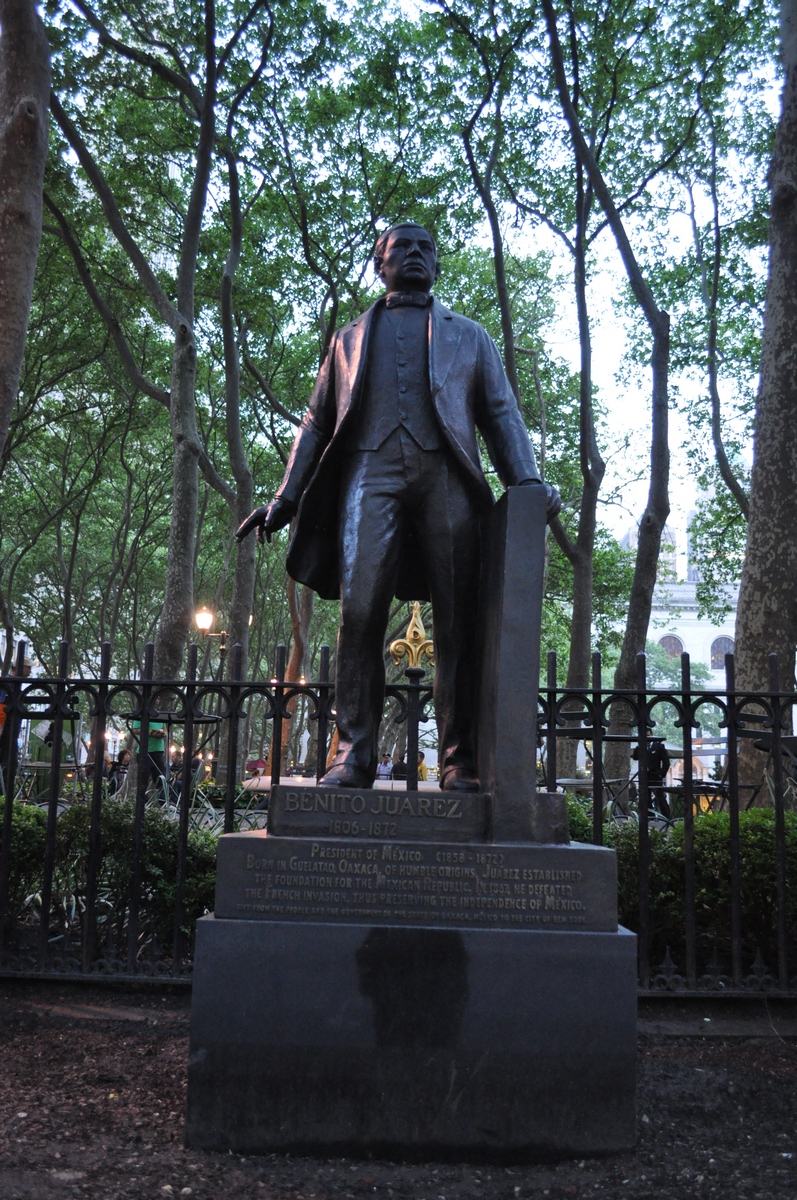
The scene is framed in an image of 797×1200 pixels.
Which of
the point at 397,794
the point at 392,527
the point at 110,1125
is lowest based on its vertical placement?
the point at 110,1125


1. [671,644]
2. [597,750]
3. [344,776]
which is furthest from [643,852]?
[671,644]

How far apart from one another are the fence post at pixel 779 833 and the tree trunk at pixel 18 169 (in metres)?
6.38

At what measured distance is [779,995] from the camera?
5.72m

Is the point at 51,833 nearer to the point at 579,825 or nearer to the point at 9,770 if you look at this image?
the point at 9,770

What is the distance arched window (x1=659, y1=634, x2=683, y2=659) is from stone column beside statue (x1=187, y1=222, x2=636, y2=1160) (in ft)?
261

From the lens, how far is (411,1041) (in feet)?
12.1

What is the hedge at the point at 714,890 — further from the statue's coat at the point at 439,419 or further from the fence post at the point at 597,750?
the statue's coat at the point at 439,419

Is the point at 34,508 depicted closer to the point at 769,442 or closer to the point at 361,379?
the point at 769,442

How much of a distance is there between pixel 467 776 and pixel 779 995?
111 inches

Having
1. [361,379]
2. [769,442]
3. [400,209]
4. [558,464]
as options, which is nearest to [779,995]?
[361,379]

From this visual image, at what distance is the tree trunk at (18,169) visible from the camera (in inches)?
339

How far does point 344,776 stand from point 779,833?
302 centimetres

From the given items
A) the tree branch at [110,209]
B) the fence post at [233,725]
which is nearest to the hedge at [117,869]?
the fence post at [233,725]

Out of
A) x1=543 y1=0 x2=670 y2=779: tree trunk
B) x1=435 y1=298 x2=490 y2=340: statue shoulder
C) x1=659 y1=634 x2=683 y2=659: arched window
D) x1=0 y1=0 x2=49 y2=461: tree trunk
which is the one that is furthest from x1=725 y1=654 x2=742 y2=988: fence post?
x1=659 y1=634 x2=683 y2=659: arched window
